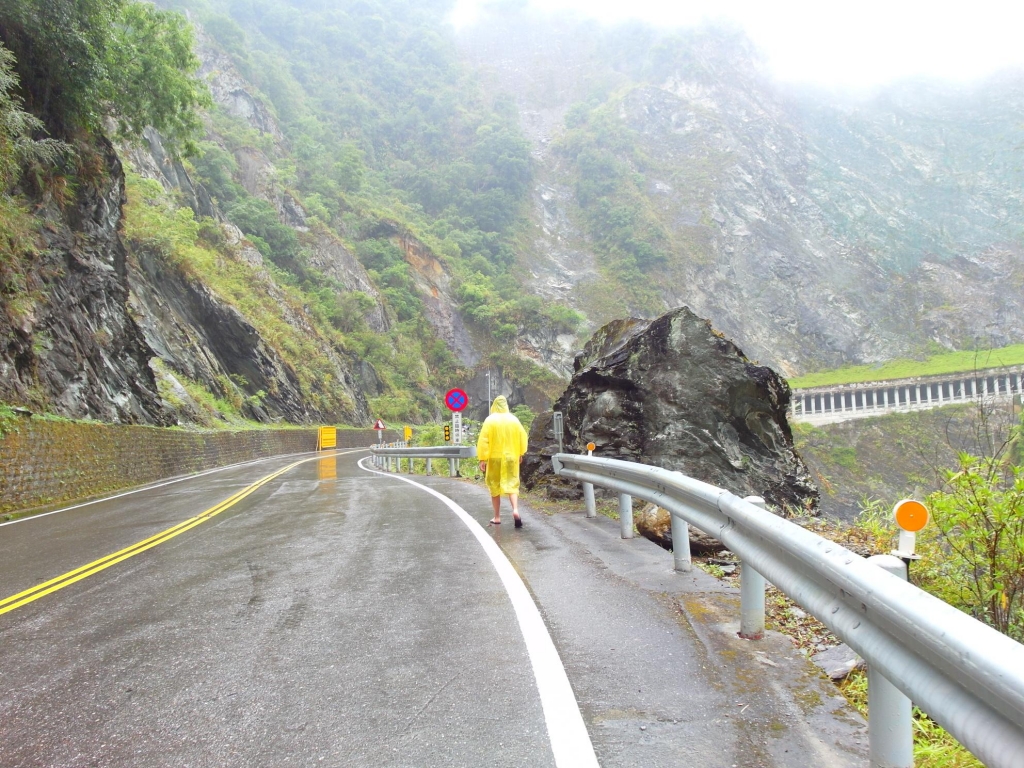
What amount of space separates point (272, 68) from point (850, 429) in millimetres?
93384

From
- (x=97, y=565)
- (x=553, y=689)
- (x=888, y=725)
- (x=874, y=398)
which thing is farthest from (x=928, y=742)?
(x=874, y=398)

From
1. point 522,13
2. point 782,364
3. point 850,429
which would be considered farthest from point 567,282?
point 522,13

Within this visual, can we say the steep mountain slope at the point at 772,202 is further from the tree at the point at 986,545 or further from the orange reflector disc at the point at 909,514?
the orange reflector disc at the point at 909,514

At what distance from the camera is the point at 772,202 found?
113 metres

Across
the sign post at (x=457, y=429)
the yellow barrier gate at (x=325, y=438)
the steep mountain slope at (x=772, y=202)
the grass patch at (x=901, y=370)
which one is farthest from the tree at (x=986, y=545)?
the steep mountain slope at (x=772, y=202)

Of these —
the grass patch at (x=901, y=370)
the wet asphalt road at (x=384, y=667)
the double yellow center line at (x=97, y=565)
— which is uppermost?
the grass patch at (x=901, y=370)

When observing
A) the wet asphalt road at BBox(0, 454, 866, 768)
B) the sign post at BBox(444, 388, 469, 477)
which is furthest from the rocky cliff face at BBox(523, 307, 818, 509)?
the sign post at BBox(444, 388, 469, 477)

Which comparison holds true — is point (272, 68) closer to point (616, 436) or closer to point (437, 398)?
point (437, 398)

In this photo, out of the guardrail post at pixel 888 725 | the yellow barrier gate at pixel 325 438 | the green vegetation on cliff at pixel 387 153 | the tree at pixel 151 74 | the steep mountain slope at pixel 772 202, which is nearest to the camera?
the guardrail post at pixel 888 725

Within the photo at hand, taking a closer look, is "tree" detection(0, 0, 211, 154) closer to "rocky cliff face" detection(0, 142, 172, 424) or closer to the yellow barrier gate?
"rocky cliff face" detection(0, 142, 172, 424)

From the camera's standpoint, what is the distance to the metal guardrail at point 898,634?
1.73 metres

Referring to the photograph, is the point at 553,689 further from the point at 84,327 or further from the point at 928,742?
the point at 84,327

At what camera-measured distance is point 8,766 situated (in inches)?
108

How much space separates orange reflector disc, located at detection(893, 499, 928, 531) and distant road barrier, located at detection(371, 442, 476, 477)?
15.1 meters
